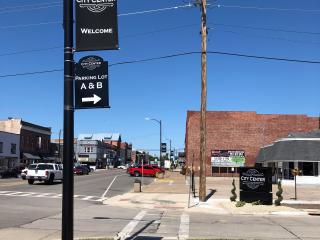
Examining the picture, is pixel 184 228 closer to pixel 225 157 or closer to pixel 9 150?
pixel 225 157

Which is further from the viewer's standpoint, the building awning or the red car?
the building awning

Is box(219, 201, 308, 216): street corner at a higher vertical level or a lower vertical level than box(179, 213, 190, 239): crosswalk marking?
lower

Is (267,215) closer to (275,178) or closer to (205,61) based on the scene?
(205,61)

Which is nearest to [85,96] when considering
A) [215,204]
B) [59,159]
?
[215,204]

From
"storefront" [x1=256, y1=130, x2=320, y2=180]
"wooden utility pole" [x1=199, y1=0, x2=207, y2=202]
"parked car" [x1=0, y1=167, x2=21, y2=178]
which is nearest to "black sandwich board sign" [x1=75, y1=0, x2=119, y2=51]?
"wooden utility pole" [x1=199, y1=0, x2=207, y2=202]

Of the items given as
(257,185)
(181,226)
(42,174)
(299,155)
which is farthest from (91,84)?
(299,155)

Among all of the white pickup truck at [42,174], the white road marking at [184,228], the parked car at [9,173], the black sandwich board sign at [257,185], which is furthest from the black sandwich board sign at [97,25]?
the parked car at [9,173]

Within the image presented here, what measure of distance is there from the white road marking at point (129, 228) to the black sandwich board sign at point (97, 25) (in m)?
5.41

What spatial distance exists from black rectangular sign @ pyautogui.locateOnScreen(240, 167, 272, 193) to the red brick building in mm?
44570

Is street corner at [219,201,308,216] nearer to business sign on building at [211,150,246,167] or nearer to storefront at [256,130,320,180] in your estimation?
storefront at [256,130,320,180]

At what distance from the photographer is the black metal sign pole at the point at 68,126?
766cm

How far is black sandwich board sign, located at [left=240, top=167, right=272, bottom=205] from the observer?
24750mm

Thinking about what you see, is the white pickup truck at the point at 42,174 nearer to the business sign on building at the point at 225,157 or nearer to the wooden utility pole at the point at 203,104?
the wooden utility pole at the point at 203,104

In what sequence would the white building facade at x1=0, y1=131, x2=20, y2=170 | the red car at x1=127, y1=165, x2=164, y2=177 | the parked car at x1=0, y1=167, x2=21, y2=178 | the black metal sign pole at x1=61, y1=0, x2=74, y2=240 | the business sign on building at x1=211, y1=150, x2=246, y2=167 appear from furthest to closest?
1. the white building facade at x1=0, y1=131, x2=20, y2=170
2. the business sign on building at x1=211, y1=150, x2=246, y2=167
3. the red car at x1=127, y1=165, x2=164, y2=177
4. the parked car at x1=0, y1=167, x2=21, y2=178
5. the black metal sign pole at x1=61, y1=0, x2=74, y2=240
